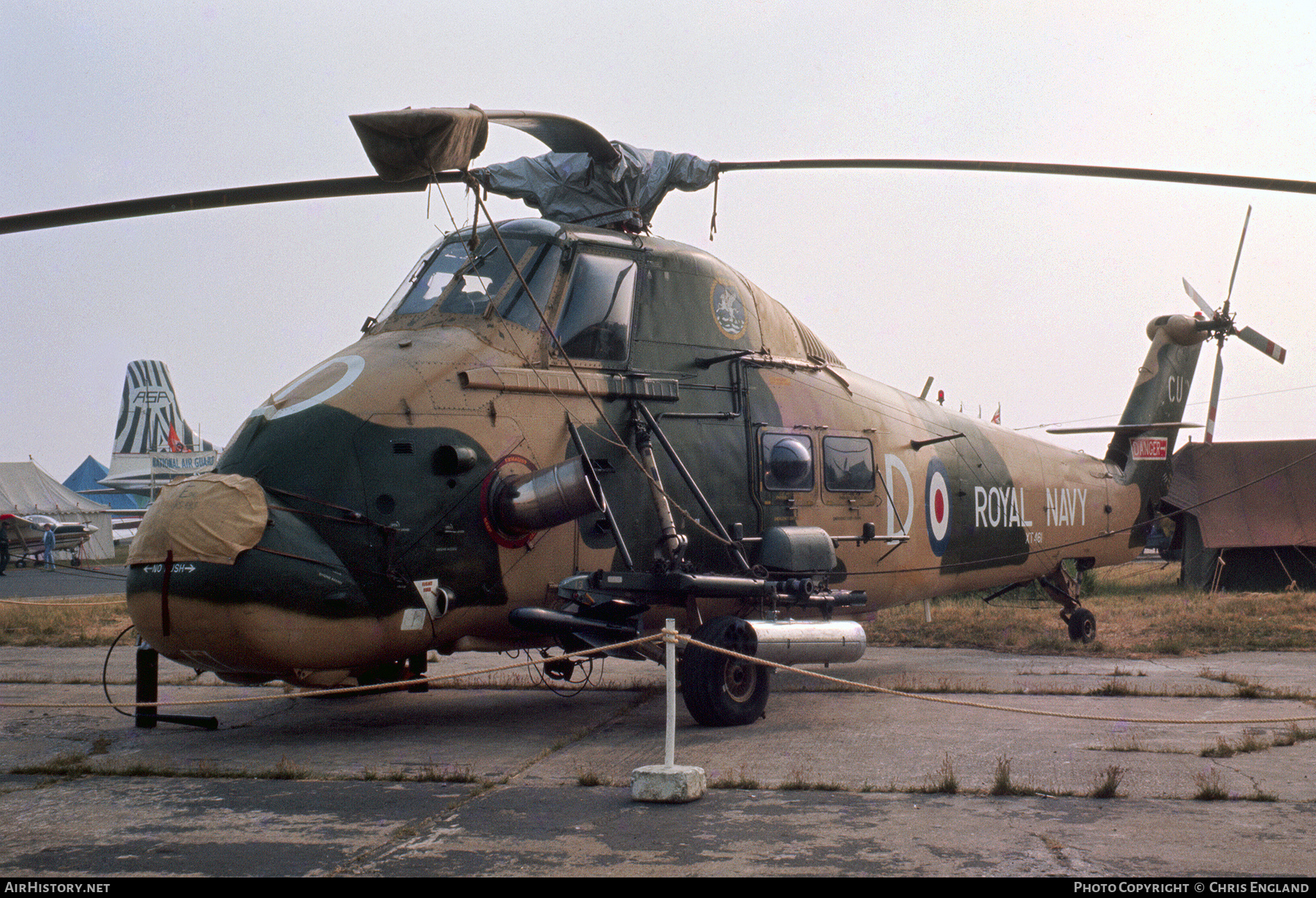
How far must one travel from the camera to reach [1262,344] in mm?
16062

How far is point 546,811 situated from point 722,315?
5.30 metres

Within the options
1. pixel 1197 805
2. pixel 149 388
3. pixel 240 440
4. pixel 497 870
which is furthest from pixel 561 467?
pixel 149 388

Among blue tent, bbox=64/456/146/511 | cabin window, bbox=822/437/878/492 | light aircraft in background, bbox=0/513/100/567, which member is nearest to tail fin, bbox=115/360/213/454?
blue tent, bbox=64/456/146/511

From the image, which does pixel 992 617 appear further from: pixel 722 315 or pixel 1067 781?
pixel 1067 781

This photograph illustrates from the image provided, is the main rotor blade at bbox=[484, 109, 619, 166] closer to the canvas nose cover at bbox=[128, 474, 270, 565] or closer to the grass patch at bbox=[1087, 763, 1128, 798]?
the canvas nose cover at bbox=[128, 474, 270, 565]

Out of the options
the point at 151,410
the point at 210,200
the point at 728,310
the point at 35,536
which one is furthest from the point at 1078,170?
the point at 151,410

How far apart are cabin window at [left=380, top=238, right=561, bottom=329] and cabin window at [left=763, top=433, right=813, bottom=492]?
2433 millimetres

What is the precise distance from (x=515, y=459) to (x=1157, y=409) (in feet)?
37.4

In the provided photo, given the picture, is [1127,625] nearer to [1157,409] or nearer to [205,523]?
[1157,409]

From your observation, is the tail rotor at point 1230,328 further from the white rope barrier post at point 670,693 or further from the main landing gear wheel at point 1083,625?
the white rope barrier post at point 670,693

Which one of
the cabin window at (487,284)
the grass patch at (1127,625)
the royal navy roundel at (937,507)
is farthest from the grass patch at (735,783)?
the grass patch at (1127,625)

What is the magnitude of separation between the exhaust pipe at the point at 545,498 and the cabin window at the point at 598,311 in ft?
4.23

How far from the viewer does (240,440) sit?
25.0 ft

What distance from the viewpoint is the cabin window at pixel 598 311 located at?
8.62 metres
